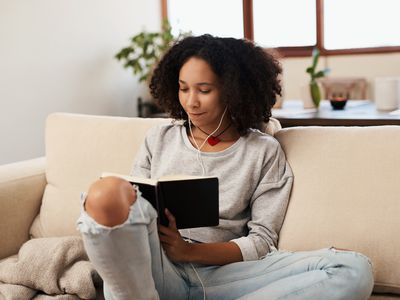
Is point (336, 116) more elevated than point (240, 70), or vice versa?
point (240, 70)

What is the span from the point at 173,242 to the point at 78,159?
0.69 metres

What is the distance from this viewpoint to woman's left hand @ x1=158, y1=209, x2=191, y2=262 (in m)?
1.55

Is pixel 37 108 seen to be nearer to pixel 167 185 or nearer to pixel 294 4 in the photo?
pixel 294 4

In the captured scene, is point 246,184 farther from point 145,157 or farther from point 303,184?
point 145,157

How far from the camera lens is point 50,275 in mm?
1720

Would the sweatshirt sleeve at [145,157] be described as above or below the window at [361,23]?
below

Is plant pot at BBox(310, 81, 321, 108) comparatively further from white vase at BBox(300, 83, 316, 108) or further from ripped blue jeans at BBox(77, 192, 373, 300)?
ripped blue jeans at BBox(77, 192, 373, 300)

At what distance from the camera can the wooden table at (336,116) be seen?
284cm

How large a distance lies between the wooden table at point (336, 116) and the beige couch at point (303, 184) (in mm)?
1015

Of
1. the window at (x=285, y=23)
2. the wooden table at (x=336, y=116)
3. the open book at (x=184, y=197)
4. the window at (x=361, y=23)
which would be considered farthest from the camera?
the window at (x=285, y=23)

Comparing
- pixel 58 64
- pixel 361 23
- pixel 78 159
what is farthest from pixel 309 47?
pixel 78 159

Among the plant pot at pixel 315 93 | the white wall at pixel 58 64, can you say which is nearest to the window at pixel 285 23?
the white wall at pixel 58 64

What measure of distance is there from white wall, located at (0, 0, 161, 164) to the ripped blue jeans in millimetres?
2483

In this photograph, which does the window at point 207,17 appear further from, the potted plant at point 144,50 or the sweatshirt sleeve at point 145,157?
the sweatshirt sleeve at point 145,157
